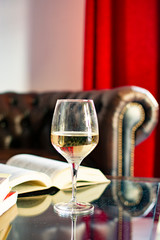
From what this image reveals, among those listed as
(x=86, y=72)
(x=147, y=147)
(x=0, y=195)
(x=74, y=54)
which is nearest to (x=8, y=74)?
(x=74, y=54)

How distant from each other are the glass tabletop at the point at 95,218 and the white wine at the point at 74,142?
0.12 m

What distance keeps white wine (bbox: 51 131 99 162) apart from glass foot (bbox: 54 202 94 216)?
97 millimetres

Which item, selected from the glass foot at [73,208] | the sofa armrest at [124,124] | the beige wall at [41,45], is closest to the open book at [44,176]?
the glass foot at [73,208]

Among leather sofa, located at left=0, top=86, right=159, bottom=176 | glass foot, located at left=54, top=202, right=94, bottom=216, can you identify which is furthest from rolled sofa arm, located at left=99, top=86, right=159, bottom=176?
glass foot, located at left=54, top=202, right=94, bottom=216

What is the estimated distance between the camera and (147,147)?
97.3 inches

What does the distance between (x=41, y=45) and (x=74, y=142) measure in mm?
2507

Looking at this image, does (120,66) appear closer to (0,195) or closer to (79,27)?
(79,27)

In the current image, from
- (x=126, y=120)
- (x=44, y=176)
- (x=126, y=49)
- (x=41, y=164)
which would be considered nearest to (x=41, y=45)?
(x=126, y=49)

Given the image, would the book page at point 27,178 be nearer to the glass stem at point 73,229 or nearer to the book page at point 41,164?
the book page at point 41,164

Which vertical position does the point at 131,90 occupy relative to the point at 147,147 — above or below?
above

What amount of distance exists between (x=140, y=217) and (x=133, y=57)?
192 centimetres

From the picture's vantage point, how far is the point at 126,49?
2.53 m

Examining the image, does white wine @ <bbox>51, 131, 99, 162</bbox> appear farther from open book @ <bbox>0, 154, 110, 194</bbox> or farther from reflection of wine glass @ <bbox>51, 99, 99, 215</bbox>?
open book @ <bbox>0, 154, 110, 194</bbox>

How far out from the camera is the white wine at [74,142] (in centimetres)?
70
